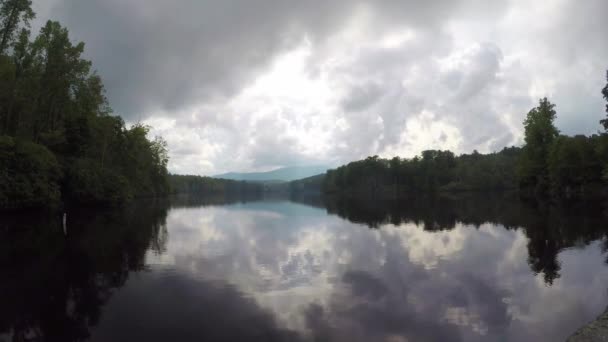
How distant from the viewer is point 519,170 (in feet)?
244

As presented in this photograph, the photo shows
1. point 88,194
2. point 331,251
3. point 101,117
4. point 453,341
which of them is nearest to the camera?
point 453,341

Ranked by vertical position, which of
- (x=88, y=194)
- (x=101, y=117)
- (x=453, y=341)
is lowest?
(x=453, y=341)

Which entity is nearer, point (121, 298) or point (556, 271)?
point (121, 298)

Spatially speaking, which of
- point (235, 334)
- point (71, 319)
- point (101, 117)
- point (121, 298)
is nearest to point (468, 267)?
point (235, 334)

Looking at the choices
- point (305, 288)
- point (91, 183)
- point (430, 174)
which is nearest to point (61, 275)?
point (305, 288)

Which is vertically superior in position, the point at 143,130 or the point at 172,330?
the point at 143,130

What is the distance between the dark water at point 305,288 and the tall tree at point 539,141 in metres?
53.5

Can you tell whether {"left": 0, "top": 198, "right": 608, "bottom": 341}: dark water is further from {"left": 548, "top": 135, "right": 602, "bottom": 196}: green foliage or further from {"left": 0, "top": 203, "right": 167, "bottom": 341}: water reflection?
{"left": 548, "top": 135, "right": 602, "bottom": 196}: green foliage

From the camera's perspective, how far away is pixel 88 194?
48250 millimetres

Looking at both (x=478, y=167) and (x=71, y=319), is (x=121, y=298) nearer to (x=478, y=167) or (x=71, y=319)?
(x=71, y=319)

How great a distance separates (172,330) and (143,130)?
87.3 meters

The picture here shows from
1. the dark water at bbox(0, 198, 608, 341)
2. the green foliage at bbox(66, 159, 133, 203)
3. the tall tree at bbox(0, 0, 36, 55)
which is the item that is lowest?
the dark water at bbox(0, 198, 608, 341)

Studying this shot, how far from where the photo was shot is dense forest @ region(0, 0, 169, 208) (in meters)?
36.2

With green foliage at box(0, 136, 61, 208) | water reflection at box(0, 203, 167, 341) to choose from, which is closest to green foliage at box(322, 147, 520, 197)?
green foliage at box(0, 136, 61, 208)
